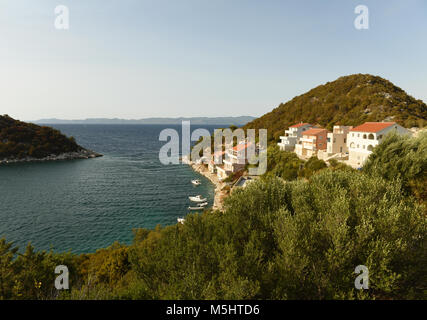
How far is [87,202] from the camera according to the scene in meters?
43.1

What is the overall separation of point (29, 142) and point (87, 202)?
234ft

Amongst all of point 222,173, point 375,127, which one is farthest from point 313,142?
point 222,173

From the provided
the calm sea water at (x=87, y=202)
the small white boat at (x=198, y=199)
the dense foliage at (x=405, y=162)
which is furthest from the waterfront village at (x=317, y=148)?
the calm sea water at (x=87, y=202)

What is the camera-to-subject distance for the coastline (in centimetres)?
3957

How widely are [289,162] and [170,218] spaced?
25.3 metres

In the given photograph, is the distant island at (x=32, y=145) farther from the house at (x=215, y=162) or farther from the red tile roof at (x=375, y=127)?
the red tile roof at (x=375, y=127)

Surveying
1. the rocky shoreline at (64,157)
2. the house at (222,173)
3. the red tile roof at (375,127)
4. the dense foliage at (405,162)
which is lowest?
the house at (222,173)

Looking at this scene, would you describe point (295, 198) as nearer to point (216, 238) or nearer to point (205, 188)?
point (216, 238)

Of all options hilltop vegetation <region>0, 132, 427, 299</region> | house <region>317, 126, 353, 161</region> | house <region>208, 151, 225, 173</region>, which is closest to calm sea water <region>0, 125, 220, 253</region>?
house <region>208, 151, 225, 173</region>

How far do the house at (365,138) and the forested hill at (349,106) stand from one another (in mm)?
19760

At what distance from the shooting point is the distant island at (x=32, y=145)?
82.6 meters

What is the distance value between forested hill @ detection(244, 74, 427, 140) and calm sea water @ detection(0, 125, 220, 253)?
1504 inches

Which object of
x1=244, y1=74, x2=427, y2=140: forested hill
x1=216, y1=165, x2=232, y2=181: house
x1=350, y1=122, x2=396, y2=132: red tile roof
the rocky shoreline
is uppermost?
x1=244, y1=74, x2=427, y2=140: forested hill

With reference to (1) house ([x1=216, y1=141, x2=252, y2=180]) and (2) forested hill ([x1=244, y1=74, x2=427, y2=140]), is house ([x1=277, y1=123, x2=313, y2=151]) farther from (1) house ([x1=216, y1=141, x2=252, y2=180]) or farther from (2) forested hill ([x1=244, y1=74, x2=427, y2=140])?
(2) forested hill ([x1=244, y1=74, x2=427, y2=140])
